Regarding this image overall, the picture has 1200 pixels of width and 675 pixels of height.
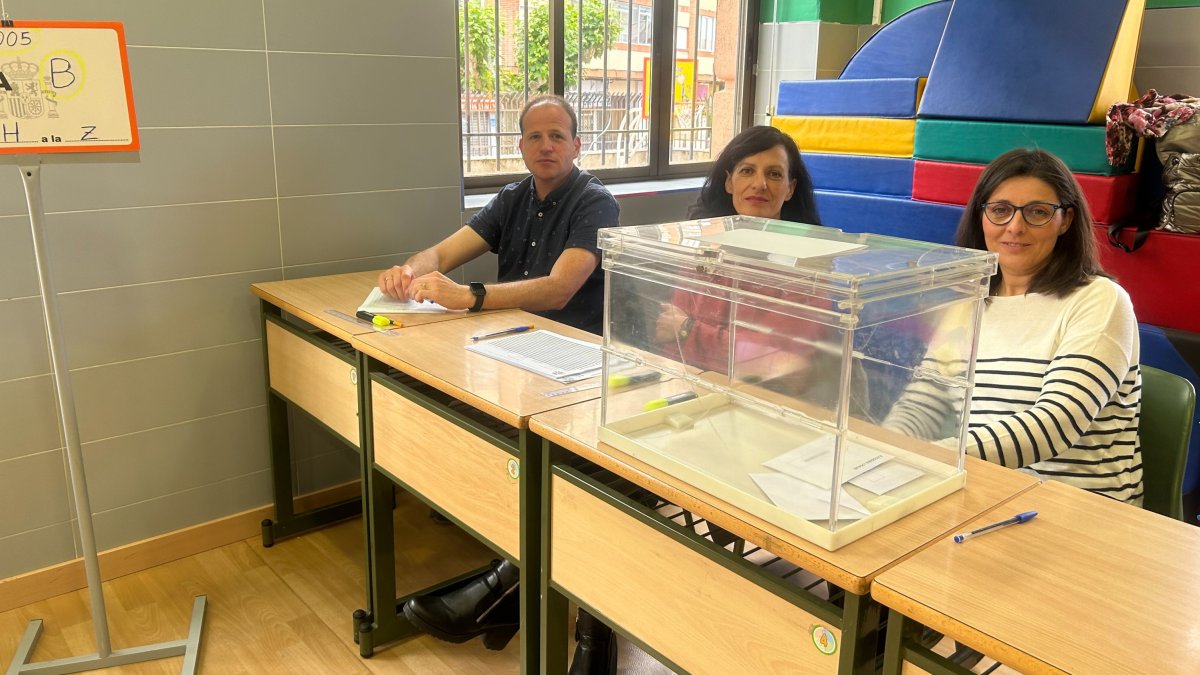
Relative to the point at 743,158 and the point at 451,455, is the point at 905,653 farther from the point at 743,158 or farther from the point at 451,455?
the point at 743,158

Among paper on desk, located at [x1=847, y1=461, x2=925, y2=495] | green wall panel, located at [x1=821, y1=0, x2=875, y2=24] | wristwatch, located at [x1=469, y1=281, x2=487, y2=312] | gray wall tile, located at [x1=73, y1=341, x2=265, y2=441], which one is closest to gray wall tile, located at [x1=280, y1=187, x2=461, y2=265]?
gray wall tile, located at [x1=73, y1=341, x2=265, y2=441]

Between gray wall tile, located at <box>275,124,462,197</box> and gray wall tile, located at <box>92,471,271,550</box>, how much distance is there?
0.96m

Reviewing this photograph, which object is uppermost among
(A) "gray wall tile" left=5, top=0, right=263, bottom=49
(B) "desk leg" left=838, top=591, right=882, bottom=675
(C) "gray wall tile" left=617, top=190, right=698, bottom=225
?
(A) "gray wall tile" left=5, top=0, right=263, bottom=49

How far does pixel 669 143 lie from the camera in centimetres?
433

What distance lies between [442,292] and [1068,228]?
1.48 m

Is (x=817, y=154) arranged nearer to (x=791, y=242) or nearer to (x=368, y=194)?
(x=368, y=194)

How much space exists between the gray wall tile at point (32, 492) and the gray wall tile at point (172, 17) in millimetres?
1191

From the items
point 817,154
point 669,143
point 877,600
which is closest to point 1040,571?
point 877,600

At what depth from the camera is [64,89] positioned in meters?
1.85

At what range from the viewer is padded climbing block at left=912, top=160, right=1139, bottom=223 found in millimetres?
2711

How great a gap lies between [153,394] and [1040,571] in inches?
95.2

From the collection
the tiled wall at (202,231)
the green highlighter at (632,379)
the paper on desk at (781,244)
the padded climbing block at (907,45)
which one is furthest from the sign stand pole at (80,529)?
the padded climbing block at (907,45)

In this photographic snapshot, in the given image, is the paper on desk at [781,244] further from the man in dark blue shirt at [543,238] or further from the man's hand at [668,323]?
the man in dark blue shirt at [543,238]

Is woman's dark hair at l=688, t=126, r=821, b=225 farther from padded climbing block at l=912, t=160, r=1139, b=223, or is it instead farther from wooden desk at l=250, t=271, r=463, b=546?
wooden desk at l=250, t=271, r=463, b=546
